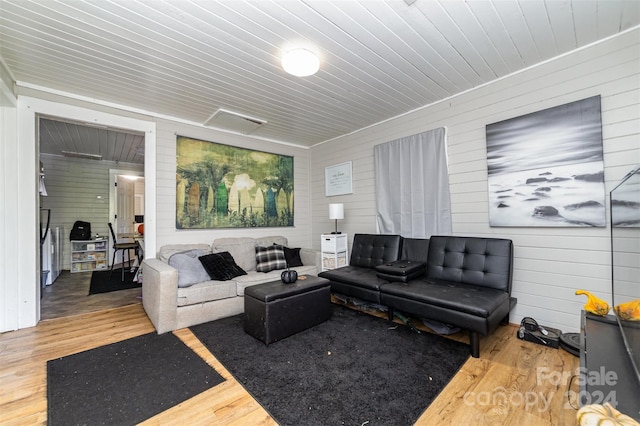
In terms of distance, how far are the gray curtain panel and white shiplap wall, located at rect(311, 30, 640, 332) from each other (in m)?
0.11

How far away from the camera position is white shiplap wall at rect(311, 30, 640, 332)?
2082mm

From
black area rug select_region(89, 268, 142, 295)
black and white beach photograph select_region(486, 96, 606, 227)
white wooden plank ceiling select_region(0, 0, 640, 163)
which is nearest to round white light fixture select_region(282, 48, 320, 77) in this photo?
white wooden plank ceiling select_region(0, 0, 640, 163)

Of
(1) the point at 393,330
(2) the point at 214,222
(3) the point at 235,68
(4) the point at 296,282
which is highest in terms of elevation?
(3) the point at 235,68

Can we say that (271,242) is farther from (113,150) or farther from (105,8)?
(113,150)

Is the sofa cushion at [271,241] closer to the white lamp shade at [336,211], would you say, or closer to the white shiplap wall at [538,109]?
the white lamp shade at [336,211]

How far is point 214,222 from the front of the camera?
3900mm

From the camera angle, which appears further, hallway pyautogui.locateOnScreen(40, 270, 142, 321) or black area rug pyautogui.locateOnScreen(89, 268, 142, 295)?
black area rug pyautogui.locateOnScreen(89, 268, 142, 295)

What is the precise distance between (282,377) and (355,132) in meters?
3.59

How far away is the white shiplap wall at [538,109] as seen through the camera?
2082 millimetres

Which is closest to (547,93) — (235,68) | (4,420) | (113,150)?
(235,68)

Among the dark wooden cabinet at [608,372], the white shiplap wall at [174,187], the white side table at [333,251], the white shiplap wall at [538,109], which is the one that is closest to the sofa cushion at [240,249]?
the white shiplap wall at [174,187]

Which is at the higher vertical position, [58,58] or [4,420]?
[58,58]

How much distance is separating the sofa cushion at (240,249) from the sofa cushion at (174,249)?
0.17 m

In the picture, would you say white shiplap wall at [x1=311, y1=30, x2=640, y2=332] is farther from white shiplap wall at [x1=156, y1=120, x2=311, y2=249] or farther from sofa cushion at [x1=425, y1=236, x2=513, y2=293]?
white shiplap wall at [x1=156, y1=120, x2=311, y2=249]
